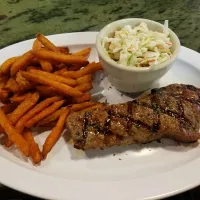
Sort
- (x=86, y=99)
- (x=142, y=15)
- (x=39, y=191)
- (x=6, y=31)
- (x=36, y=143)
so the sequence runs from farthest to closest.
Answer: (x=142, y=15), (x=6, y=31), (x=86, y=99), (x=36, y=143), (x=39, y=191)

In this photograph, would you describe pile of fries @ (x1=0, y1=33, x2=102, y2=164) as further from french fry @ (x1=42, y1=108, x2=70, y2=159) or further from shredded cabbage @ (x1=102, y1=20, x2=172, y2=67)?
shredded cabbage @ (x1=102, y1=20, x2=172, y2=67)

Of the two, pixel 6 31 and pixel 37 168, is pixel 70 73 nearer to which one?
pixel 37 168

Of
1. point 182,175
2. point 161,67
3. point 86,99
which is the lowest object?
point 182,175

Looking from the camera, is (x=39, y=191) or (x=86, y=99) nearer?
(x=39, y=191)

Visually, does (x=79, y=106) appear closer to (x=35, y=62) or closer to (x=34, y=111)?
(x=34, y=111)

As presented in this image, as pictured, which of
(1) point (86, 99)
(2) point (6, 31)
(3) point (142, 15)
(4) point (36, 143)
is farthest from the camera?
(3) point (142, 15)

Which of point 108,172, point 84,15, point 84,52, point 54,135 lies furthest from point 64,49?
point 108,172

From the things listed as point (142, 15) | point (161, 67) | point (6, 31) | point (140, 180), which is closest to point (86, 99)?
point (161, 67)
